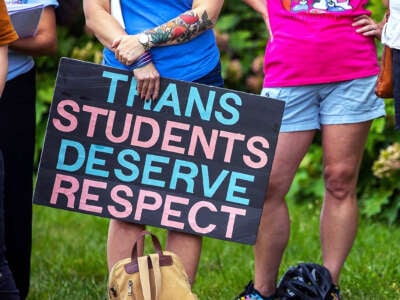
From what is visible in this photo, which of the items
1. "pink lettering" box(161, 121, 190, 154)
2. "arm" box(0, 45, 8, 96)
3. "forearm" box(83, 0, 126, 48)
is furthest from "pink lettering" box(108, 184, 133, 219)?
"arm" box(0, 45, 8, 96)

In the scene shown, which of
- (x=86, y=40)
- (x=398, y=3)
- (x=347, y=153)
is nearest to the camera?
(x=398, y=3)

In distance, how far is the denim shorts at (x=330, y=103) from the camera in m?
4.56

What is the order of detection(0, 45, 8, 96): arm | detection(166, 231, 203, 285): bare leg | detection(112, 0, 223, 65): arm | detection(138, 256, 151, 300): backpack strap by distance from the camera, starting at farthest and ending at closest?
1. detection(166, 231, 203, 285): bare leg
2. detection(112, 0, 223, 65): arm
3. detection(138, 256, 151, 300): backpack strap
4. detection(0, 45, 8, 96): arm

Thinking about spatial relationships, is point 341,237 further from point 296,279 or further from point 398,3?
point 398,3

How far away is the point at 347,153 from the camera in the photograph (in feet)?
15.1

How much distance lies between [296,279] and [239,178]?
833 millimetres

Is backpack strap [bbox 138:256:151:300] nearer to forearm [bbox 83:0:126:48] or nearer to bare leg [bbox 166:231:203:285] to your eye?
bare leg [bbox 166:231:203:285]

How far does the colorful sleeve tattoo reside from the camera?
4.11 metres

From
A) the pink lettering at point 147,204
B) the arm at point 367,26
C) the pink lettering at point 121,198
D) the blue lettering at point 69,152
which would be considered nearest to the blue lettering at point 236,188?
the pink lettering at point 147,204

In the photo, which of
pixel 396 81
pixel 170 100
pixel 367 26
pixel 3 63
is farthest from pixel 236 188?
pixel 3 63

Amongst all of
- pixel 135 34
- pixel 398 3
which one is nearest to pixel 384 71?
pixel 398 3

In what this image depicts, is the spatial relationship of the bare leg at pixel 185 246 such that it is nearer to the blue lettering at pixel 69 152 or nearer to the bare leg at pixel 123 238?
the bare leg at pixel 123 238

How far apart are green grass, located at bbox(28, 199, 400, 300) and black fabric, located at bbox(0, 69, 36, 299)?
47cm

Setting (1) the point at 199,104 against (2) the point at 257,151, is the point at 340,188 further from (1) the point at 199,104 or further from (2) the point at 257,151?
(1) the point at 199,104
